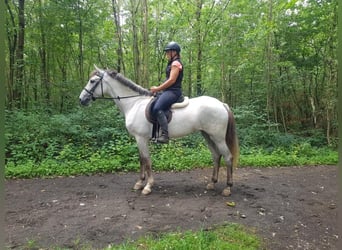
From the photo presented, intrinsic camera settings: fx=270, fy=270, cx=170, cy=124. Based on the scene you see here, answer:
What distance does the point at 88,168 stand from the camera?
612 cm

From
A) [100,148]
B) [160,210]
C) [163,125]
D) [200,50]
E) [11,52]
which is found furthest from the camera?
[200,50]

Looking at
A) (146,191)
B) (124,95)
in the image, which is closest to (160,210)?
(146,191)

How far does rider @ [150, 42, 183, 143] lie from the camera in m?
4.32

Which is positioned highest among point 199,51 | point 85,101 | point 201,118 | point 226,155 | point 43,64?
point 199,51

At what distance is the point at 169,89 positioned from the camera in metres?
4.41

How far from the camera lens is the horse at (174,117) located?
4.48 m

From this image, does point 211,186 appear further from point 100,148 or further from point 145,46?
point 145,46

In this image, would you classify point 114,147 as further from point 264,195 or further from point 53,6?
point 53,6

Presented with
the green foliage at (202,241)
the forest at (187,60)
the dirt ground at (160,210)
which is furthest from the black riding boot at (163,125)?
the forest at (187,60)

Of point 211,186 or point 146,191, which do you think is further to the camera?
point 211,186

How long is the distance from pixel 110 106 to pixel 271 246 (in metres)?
7.19

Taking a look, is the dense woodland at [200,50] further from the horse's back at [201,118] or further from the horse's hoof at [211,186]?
the horse's hoof at [211,186]

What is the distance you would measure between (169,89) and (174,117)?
468 mm

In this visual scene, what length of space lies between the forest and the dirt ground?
2.18 m
